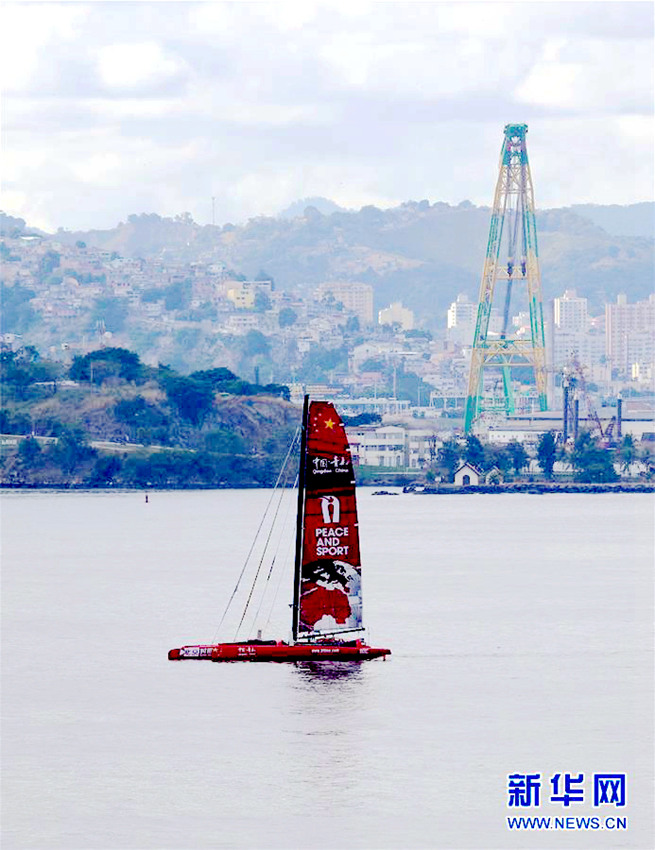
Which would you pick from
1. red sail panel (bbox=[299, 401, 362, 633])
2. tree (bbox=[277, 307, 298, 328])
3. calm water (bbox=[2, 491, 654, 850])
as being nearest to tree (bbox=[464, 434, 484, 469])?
calm water (bbox=[2, 491, 654, 850])

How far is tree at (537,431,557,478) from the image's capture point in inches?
3777

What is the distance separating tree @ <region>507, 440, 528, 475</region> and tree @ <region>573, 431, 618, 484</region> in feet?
6.41

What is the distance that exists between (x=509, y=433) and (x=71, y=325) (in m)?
77.3

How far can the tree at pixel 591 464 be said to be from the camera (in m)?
97.4

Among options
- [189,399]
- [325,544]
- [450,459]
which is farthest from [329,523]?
[189,399]

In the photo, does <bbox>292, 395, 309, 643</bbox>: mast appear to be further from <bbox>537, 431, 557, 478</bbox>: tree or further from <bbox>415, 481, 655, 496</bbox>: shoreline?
<bbox>415, 481, 655, 496</bbox>: shoreline

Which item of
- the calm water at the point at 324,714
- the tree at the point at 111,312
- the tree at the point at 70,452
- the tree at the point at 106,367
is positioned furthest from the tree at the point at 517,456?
the tree at the point at 111,312

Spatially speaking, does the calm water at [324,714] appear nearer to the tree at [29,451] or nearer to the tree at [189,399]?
the tree at [29,451]

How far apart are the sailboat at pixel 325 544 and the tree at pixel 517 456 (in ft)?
234

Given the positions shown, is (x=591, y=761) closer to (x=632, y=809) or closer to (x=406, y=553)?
(x=632, y=809)

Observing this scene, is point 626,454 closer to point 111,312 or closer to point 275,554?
point 275,554

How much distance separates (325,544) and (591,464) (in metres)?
71.4

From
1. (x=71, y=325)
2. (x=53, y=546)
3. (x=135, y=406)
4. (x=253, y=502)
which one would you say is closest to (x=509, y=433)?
(x=135, y=406)

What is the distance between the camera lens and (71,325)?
180 m
